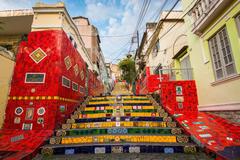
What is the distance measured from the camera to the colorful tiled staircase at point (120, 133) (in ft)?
11.3

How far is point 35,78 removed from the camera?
196 inches

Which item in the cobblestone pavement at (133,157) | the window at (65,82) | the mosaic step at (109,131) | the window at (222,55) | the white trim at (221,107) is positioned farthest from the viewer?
the window at (65,82)

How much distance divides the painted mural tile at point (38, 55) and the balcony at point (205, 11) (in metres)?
6.66

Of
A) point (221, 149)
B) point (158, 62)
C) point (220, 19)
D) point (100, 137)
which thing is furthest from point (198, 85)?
point (158, 62)

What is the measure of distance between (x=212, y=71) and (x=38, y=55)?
7146mm

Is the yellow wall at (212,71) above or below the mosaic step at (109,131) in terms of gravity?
above


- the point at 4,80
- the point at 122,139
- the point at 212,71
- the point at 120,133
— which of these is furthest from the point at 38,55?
the point at 212,71

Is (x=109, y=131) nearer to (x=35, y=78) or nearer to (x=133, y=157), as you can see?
(x=133, y=157)

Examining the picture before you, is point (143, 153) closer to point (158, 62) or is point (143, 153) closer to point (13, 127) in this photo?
point (13, 127)

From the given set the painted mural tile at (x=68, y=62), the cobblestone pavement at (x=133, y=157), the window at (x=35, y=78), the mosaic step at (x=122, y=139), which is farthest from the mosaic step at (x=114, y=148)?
the painted mural tile at (x=68, y=62)

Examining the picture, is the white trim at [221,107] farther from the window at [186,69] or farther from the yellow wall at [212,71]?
the window at [186,69]

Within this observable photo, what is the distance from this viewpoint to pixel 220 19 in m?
4.91

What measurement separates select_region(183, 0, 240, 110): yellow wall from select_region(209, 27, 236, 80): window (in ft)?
0.57

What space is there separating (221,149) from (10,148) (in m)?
5.15
